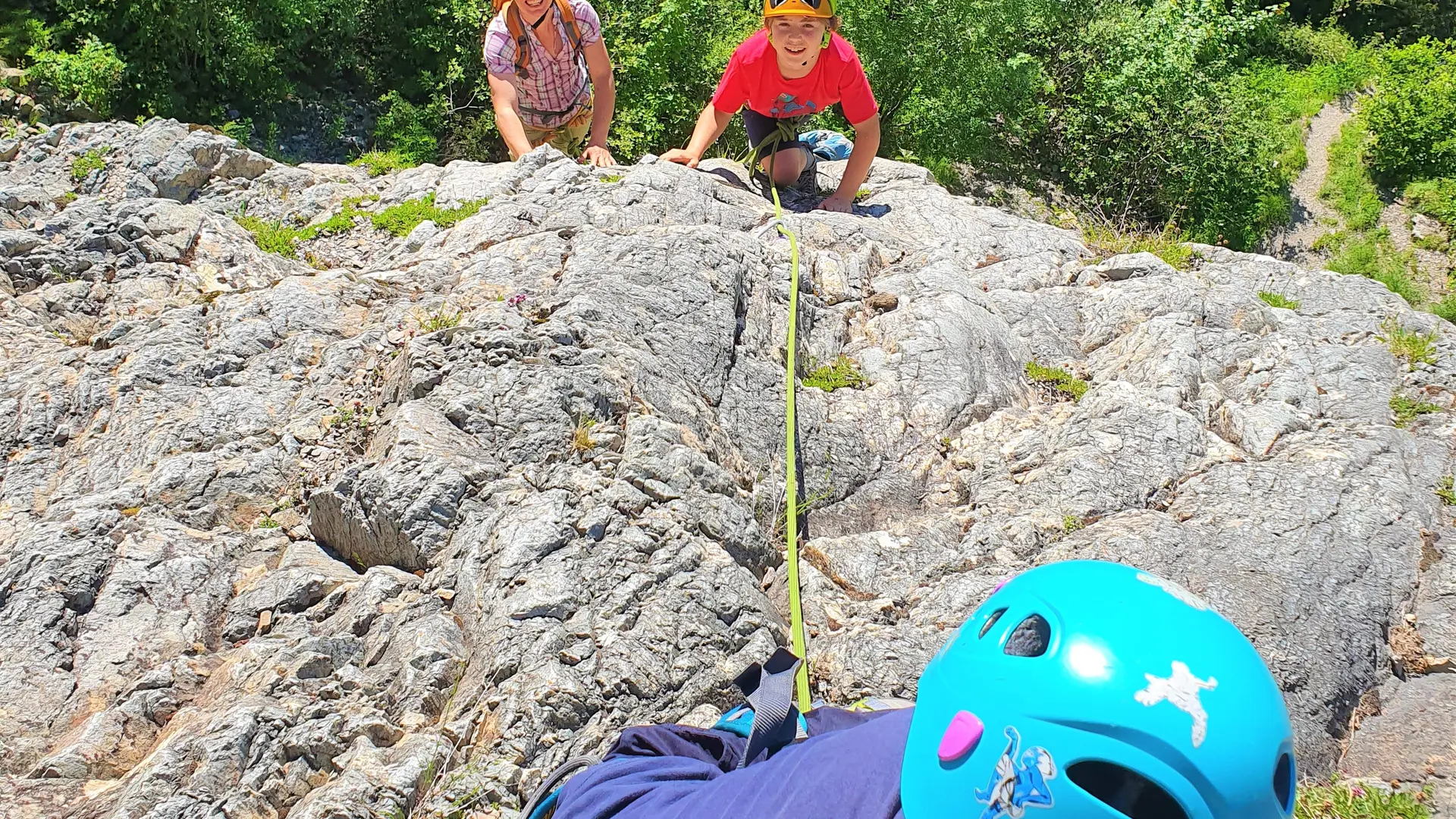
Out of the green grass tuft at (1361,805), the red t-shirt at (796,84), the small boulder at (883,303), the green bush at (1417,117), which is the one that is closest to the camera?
the green grass tuft at (1361,805)

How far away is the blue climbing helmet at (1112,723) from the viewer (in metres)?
1.65

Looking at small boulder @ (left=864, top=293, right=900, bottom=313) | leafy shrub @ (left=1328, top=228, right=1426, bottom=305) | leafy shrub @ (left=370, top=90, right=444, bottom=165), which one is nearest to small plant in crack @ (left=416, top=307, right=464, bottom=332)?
small boulder @ (left=864, top=293, right=900, bottom=313)

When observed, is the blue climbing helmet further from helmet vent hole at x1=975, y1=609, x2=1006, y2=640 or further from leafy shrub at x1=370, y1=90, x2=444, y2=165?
leafy shrub at x1=370, y1=90, x2=444, y2=165

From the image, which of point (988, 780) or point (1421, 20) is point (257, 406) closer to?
point (988, 780)

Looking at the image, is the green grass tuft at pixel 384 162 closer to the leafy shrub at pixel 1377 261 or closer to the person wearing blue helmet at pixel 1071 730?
the person wearing blue helmet at pixel 1071 730

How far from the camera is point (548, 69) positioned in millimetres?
6621

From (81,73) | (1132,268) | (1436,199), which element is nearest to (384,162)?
(81,73)

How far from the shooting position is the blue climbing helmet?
1.65 metres

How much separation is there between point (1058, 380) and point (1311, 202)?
43.1 feet

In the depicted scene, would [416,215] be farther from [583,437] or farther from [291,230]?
[583,437]

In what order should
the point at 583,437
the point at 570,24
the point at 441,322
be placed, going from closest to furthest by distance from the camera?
the point at 583,437 < the point at 441,322 < the point at 570,24

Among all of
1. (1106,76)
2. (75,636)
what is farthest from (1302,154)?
(75,636)

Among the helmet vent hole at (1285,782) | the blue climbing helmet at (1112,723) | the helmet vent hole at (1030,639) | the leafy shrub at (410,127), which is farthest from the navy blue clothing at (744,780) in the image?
the leafy shrub at (410,127)

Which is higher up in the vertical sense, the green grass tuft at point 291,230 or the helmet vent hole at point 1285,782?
the helmet vent hole at point 1285,782
